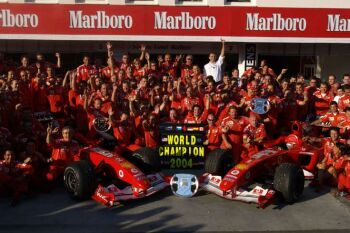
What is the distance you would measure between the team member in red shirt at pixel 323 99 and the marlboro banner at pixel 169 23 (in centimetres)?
344

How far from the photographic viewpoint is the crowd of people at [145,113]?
26.1 feet

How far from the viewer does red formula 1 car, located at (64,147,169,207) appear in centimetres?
710

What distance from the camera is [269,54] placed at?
14992 mm

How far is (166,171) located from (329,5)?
835 cm

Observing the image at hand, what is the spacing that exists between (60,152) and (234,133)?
3170 millimetres

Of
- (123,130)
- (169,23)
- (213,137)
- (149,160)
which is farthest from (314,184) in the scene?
(169,23)

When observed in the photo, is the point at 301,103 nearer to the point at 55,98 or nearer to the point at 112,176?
the point at 112,176

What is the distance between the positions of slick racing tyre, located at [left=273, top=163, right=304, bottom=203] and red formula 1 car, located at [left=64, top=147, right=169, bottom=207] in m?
1.77

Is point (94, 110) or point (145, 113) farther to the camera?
point (94, 110)

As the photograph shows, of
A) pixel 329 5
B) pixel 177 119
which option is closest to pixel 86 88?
pixel 177 119

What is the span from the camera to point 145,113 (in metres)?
9.32

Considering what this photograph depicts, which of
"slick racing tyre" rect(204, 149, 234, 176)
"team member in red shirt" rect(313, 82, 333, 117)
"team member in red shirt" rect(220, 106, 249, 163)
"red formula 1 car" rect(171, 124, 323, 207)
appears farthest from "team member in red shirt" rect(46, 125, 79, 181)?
"team member in red shirt" rect(313, 82, 333, 117)

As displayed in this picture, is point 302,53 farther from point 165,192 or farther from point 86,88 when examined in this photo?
point 165,192

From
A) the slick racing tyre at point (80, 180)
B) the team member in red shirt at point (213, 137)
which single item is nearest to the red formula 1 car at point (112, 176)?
the slick racing tyre at point (80, 180)
